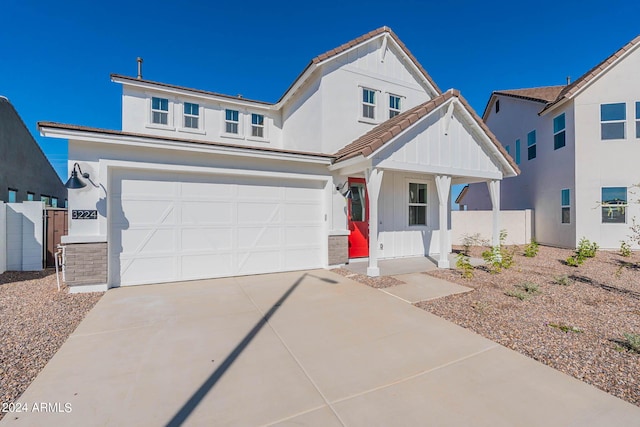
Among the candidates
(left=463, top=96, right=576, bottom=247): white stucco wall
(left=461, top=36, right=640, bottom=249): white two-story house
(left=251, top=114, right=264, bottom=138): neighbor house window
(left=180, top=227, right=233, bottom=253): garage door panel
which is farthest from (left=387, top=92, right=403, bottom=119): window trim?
(left=463, top=96, right=576, bottom=247): white stucco wall

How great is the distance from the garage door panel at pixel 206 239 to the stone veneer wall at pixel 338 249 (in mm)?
2840

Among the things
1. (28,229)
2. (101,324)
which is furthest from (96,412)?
(28,229)

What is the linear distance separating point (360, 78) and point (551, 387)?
922 cm

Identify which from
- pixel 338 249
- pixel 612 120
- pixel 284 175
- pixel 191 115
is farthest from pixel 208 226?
pixel 612 120

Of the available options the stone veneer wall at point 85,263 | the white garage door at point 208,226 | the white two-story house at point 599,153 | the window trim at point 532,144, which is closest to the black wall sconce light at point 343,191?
the white garage door at point 208,226

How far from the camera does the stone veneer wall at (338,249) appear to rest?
7.91m

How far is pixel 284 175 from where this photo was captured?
743 cm

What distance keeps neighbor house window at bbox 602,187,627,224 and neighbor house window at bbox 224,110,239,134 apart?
1579 cm

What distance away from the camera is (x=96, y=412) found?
230 centimetres

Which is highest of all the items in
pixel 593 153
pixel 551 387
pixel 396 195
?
pixel 593 153

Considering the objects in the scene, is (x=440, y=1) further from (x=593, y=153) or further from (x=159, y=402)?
(x=159, y=402)

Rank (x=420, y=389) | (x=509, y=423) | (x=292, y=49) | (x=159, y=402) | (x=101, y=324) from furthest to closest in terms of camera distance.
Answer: (x=292, y=49) → (x=101, y=324) → (x=420, y=389) → (x=159, y=402) → (x=509, y=423)

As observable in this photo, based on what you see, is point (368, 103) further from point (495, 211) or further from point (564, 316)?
point (564, 316)

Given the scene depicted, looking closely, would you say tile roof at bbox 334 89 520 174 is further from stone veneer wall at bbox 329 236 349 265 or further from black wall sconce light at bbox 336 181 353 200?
stone veneer wall at bbox 329 236 349 265
